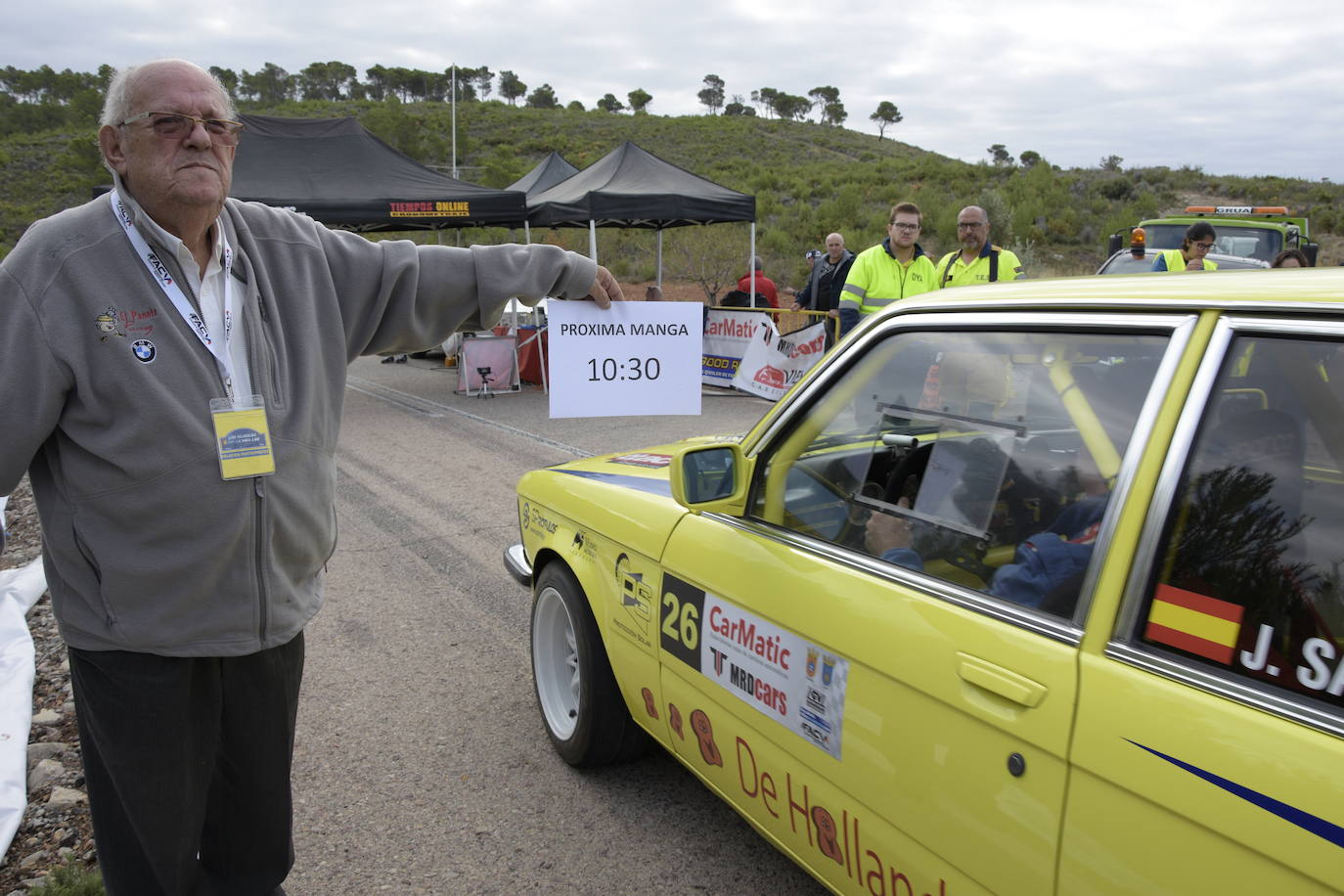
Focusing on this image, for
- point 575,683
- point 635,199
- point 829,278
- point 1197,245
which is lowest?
point 575,683

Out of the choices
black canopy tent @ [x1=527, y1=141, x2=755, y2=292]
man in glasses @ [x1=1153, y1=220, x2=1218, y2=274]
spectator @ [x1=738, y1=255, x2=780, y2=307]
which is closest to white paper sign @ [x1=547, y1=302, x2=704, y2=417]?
man in glasses @ [x1=1153, y1=220, x2=1218, y2=274]

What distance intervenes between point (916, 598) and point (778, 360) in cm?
969

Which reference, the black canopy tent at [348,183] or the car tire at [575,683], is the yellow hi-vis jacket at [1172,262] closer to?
the car tire at [575,683]

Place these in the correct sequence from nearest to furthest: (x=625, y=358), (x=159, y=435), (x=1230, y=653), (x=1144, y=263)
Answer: (x=1230, y=653)
(x=159, y=435)
(x=625, y=358)
(x=1144, y=263)

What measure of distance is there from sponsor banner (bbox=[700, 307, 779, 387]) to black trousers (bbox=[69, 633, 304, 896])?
996 cm

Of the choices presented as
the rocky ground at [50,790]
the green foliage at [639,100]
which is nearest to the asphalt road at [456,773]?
the rocky ground at [50,790]

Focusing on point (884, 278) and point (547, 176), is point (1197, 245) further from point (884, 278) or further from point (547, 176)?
point (547, 176)

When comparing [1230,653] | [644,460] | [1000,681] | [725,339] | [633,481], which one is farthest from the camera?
[725,339]

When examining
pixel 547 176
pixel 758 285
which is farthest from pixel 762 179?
pixel 758 285

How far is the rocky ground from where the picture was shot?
2.65 metres

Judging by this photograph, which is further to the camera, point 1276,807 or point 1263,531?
point 1263,531

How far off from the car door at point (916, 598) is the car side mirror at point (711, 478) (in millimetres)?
40

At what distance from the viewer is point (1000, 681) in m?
1.50

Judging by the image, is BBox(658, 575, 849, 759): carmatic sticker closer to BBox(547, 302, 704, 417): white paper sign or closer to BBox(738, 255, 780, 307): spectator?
BBox(547, 302, 704, 417): white paper sign
